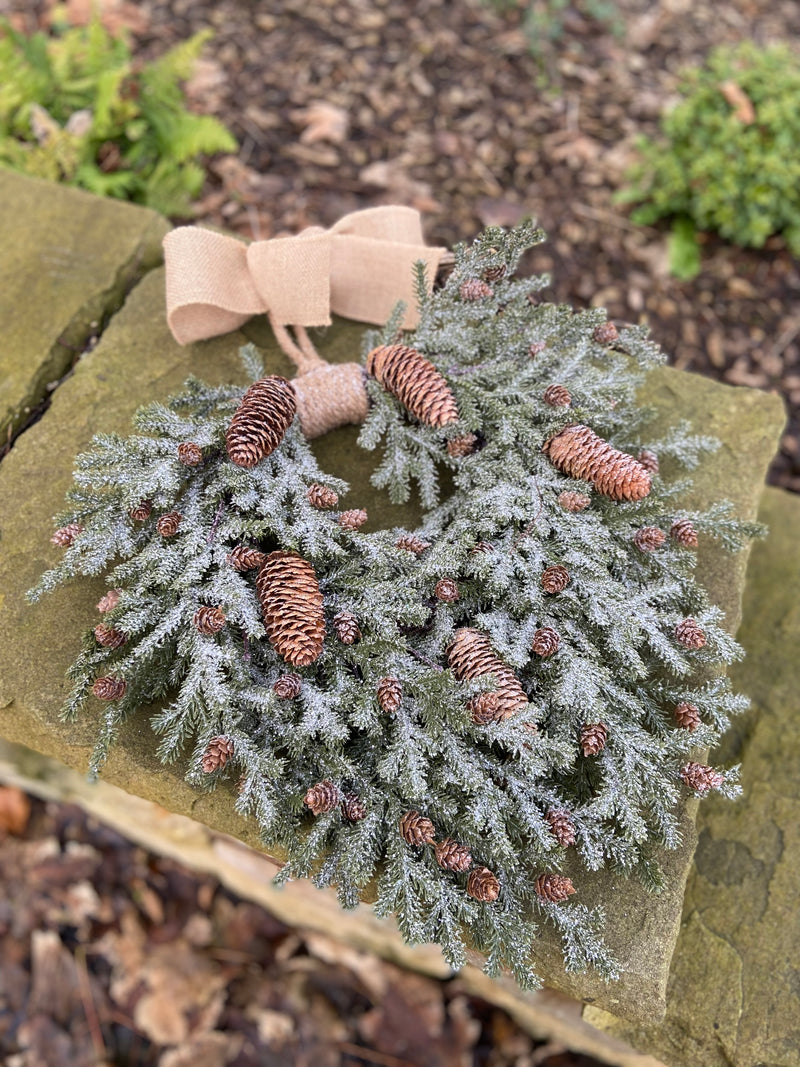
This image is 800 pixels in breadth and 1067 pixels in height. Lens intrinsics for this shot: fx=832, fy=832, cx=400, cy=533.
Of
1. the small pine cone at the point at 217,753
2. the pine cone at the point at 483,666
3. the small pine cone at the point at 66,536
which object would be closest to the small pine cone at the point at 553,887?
the pine cone at the point at 483,666

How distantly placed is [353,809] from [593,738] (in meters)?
0.59

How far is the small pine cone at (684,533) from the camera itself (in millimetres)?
2230

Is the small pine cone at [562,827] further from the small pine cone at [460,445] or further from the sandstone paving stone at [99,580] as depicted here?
the small pine cone at [460,445]

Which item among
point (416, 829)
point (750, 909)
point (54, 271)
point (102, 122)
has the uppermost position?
point (102, 122)

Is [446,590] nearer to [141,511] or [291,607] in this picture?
[291,607]

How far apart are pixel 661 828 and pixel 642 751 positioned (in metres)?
0.20

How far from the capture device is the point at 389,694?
1.93 metres

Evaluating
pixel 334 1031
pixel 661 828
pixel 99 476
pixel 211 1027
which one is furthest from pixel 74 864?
pixel 661 828

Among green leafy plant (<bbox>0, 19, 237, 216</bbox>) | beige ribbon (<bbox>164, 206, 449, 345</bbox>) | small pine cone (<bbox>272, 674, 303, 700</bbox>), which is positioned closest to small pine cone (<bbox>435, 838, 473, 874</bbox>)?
small pine cone (<bbox>272, 674, 303, 700</bbox>)

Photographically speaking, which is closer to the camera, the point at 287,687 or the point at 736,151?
the point at 287,687

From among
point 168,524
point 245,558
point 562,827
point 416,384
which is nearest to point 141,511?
point 168,524

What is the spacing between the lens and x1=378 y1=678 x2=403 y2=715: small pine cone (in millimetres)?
1920

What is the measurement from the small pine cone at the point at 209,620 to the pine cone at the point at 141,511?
0.32 m

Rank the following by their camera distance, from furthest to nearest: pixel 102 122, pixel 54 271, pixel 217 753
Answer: pixel 102 122 → pixel 54 271 → pixel 217 753
